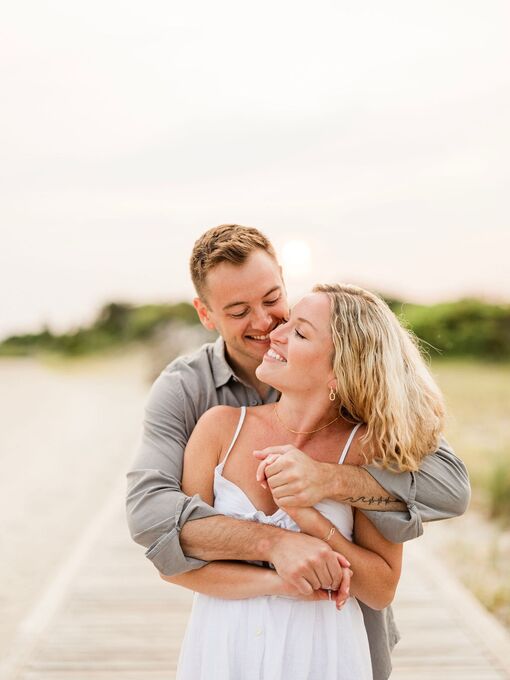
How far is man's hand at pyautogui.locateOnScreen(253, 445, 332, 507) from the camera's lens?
1.88 m

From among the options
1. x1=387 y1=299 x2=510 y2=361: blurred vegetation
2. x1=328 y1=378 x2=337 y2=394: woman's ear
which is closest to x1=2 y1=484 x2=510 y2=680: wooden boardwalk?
x1=328 y1=378 x2=337 y2=394: woman's ear

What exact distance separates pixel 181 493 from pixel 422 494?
1.92 feet

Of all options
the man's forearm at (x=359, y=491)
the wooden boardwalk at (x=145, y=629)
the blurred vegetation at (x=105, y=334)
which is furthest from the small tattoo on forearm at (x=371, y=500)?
the blurred vegetation at (x=105, y=334)

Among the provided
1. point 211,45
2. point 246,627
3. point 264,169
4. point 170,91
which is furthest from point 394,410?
point 264,169

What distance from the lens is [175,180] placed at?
1177 inches

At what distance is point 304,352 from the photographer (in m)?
2.00

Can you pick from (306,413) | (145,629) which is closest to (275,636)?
(306,413)

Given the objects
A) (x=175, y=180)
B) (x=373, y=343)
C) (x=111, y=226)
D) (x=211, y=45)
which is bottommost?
(x=111, y=226)

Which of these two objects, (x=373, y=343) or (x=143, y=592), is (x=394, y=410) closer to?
(x=373, y=343)

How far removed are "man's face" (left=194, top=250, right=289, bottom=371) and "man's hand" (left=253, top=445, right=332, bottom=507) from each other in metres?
0.54

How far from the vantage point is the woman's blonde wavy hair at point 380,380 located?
1954mm

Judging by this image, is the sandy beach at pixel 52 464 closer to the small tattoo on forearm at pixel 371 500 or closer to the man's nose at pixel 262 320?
the man's nose at pixel 262 320

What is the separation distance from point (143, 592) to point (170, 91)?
1270 cm

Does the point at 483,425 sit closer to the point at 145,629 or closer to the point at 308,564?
the point at 145,629
